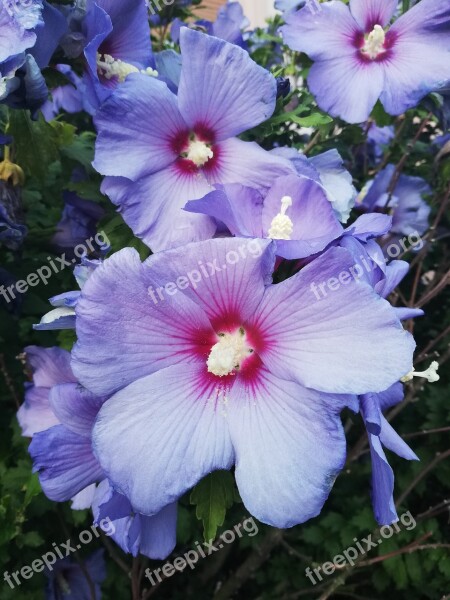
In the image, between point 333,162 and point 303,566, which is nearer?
point 333,162

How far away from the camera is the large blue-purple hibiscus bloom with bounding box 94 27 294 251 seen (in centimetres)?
91

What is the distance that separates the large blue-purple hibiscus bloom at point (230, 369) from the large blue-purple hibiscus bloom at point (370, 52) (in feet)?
1.91

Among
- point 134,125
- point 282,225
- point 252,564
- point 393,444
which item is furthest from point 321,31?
point 252,564

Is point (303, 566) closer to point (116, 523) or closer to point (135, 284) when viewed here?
point (116, 523)

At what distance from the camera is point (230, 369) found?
0.76 m

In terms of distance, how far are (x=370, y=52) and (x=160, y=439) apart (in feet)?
3.06

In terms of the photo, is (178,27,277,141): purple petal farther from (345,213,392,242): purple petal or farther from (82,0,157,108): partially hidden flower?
(345,213,392,242): purple petal

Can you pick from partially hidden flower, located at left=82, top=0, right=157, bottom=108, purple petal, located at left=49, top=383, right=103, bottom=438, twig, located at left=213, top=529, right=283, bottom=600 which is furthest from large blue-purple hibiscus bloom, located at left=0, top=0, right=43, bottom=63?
twig, located at left=213, top=529, right=283, bottom=600

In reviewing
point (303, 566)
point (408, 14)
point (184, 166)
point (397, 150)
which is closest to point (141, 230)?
point (184, 166)

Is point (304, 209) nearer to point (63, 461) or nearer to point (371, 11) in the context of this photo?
point (63, 461)

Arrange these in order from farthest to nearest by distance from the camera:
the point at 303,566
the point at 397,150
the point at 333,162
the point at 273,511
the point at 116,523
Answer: the point at 303,566 → the point at 397,150 → the point at 333,162 → the point at 116,523 → the point at 273,511

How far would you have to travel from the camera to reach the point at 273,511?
652 millimetres

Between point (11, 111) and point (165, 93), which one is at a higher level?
point (165, 93)

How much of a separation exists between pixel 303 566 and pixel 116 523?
122cm
